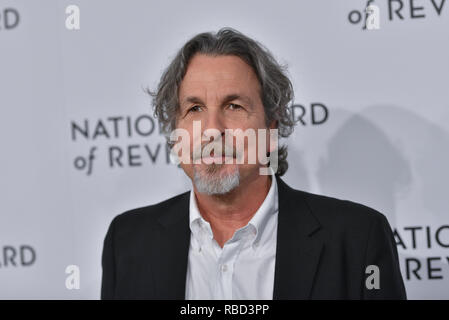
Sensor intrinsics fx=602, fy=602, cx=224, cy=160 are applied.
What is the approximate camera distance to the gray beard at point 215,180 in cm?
178

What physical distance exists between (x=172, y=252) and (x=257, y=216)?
28 cm

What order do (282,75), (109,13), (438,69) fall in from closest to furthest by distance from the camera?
(282,75), (438,69), (109,13)

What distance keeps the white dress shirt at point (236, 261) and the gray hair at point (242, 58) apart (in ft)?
1.07

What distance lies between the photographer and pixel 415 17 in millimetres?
2227

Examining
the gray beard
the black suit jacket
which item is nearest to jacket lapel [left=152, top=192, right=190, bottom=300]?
the black suit jacket

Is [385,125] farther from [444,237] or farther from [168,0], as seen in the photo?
[168,0]

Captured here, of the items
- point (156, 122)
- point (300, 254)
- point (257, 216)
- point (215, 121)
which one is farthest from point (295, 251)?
point (156, 122)

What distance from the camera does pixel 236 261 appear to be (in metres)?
1.81

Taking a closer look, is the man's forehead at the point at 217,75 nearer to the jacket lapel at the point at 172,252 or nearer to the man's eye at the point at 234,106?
the man's eye at the point at 234,106

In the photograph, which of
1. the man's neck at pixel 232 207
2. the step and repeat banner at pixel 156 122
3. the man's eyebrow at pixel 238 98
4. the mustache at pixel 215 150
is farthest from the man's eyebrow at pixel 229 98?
the step and repeat banner at pixel 156 122

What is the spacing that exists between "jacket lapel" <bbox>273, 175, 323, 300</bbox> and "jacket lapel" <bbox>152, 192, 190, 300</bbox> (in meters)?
0.28

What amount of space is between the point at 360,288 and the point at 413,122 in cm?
77

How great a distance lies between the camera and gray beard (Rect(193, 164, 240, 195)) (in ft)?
5.85
